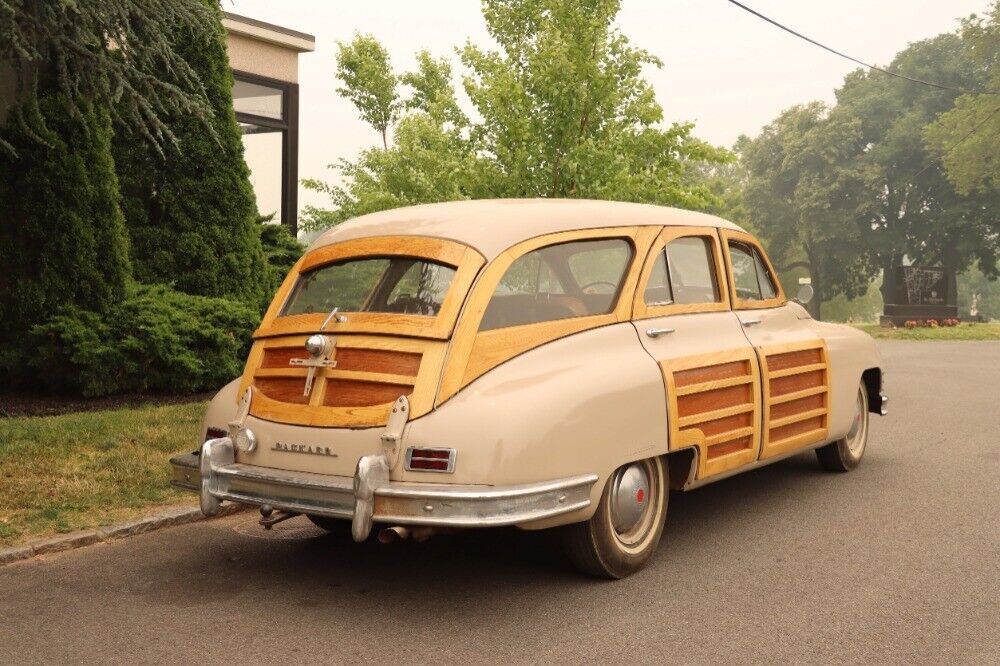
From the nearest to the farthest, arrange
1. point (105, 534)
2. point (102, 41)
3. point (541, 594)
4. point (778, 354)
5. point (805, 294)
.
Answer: point (541, 594) < point (105, 534) < point (778, 354) < point (805, 294) < point (102, 41)

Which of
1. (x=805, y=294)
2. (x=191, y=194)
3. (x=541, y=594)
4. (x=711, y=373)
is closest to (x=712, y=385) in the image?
(x=711, y=373)

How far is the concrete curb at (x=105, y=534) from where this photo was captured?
5461mm

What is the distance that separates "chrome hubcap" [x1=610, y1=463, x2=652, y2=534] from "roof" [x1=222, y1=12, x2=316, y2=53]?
13.1 meters

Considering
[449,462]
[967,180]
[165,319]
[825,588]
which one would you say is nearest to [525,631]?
[449,462]

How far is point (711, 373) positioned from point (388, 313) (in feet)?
5.91

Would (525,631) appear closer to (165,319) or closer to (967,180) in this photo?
(165,319)

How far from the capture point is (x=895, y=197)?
60.2 meters

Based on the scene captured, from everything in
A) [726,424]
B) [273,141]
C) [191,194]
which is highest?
[273,141]

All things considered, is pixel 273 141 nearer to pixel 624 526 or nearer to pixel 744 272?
pixel 744 272

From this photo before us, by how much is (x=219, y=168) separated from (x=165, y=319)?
2376 mm

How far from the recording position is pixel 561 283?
5.21m

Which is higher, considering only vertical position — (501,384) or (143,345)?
(501,384)

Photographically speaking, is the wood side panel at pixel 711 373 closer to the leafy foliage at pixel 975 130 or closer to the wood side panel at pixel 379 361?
the wood side panel at pixel 379 361

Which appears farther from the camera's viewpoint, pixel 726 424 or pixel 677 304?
pixel 677 304
